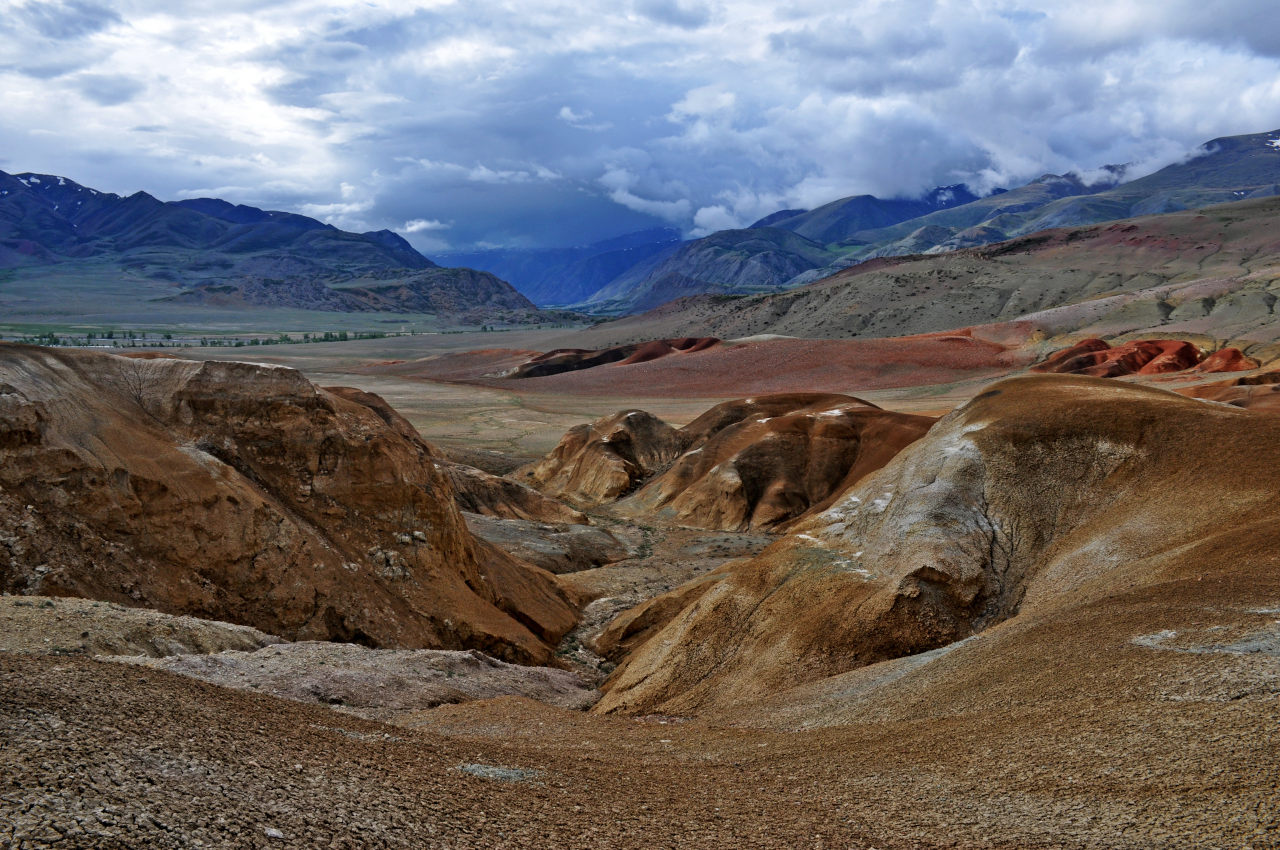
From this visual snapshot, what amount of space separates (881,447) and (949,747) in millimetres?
28114

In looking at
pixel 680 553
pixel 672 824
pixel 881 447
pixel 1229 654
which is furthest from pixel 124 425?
pixel 881 447

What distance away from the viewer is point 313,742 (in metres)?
6.56

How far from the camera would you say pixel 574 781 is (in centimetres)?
684

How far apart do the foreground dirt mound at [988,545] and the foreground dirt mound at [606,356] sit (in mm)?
89466

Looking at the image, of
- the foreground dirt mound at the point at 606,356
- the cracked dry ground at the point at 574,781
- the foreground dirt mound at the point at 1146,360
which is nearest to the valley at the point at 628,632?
the cracked dry ground at the point at 574,781

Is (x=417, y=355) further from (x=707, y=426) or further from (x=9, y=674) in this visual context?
(x=9, y=674)

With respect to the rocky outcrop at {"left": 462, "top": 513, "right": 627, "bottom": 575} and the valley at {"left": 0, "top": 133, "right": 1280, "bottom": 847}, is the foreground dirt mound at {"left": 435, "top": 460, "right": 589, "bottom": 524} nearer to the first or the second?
the valley at {"left": 0, "top": 133, "right": 1280, "bottom": 847}

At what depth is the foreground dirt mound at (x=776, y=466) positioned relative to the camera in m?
34.8

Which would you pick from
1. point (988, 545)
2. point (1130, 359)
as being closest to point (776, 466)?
point (988, 545)

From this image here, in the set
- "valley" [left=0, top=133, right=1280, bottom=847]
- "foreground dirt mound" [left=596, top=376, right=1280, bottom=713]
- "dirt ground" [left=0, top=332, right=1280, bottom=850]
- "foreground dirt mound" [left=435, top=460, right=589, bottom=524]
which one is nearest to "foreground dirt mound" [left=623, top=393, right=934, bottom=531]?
"valley" [left=0, top=133, right=1280, bottom=847]

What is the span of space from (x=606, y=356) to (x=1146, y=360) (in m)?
63.7

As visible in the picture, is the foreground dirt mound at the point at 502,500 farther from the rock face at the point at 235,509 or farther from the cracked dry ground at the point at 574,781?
the cracked dry ground at the point at 574,781

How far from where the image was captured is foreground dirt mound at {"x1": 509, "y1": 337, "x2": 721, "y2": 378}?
110 metres

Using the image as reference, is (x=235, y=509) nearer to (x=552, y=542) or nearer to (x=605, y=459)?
(x=552, y=542)
